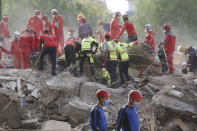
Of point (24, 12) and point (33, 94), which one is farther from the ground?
point (24, 12)

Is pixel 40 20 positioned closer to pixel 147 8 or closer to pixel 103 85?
pixel 103 85

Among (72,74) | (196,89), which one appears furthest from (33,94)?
(196,89)

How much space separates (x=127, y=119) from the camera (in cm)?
802

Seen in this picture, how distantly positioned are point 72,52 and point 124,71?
6.25ft

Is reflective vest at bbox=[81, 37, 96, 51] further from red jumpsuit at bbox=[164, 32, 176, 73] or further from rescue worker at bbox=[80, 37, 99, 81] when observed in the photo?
red jumpsuit at bbox=[164, 32, 176, 73]

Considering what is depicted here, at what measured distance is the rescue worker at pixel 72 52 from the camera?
14.1 m

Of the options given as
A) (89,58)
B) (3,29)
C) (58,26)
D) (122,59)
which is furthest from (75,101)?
(3,29)

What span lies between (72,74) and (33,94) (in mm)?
1759

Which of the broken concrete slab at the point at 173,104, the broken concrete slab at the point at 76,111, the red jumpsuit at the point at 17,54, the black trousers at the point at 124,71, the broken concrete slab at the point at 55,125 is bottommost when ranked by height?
the broken concrete slab at the point at 55,125

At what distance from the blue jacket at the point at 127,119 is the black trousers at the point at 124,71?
5.86 metres

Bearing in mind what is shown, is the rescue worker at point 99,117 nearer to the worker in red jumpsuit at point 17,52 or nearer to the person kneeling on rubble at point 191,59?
the worker in red jumpsuit at point 17,52

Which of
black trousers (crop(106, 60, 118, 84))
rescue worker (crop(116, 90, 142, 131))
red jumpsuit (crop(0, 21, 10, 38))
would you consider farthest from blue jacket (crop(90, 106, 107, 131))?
red jumpsuit (crop(0, 21, 10, 38))

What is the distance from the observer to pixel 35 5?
107ft

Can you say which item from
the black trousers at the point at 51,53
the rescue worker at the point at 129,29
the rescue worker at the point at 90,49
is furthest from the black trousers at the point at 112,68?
the rescue worker at the point at 129,29
